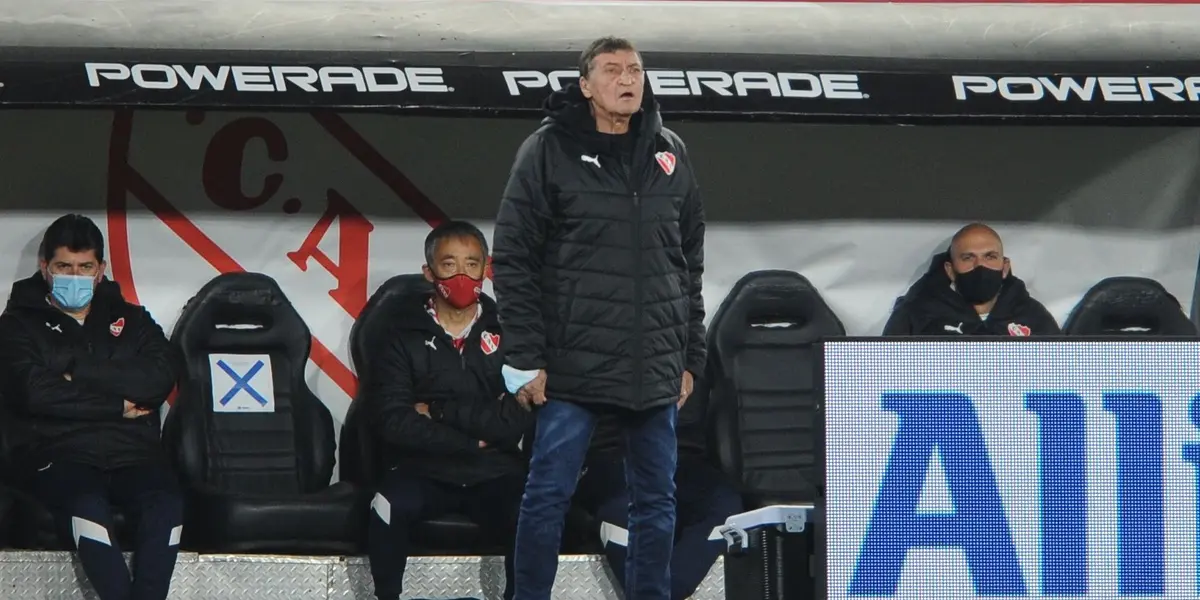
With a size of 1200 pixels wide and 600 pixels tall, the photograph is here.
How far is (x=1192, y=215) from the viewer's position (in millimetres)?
7145

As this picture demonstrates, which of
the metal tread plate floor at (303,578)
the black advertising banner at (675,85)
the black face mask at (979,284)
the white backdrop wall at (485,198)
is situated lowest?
the metal tread plate floor at (303,578)

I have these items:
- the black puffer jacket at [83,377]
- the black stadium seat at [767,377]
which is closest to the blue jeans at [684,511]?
the black stadium seat at [767,377]

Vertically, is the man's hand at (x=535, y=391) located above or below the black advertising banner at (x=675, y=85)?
below

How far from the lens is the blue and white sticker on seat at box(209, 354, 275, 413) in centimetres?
664

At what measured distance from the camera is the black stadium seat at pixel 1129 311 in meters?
6.89

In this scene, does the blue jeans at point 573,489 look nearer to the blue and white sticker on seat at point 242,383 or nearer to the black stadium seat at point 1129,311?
the blue and white sticker on seat at point 242,383

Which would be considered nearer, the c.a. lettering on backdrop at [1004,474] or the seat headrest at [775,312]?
the c.a. lettering on backdrop at [1004,474]

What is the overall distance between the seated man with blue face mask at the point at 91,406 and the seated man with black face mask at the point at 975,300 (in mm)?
2609

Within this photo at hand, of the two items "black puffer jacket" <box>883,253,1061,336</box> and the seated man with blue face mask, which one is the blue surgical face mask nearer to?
the seated man with blue face mask

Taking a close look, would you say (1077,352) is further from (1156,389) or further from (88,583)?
(88,583)

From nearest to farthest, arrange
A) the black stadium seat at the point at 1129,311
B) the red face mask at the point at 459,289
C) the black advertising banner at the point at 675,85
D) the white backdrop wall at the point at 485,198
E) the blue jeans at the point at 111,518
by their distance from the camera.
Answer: the blue jeans at the point at 111,518 < the black advertising banner at the point at 675,85 < the red face mask at the point at 459,289 < the black stadium seat at the point at 1129,311 < the white backdrop wall at the point at 485,198

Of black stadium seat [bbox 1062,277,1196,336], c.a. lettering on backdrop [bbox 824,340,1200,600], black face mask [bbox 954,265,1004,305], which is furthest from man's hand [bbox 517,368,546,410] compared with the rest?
black stadium seat [bbox 1062,277,1196,336]

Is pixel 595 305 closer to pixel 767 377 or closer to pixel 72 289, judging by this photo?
pixel 767 377

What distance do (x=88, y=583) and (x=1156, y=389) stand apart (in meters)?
3.46
